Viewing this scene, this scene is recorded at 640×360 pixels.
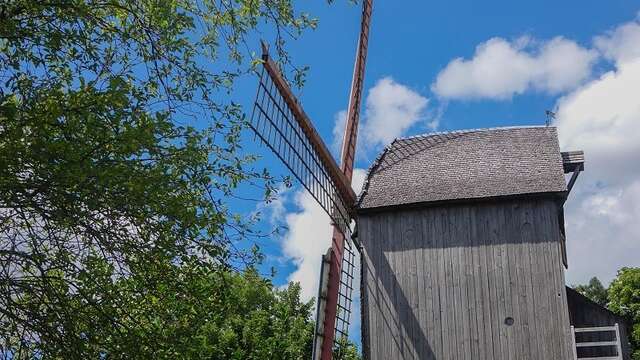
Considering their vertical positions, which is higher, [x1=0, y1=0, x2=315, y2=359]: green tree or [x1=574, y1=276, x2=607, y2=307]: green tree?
[x1=574, y1=276, x2=607, y2=307]: green tree

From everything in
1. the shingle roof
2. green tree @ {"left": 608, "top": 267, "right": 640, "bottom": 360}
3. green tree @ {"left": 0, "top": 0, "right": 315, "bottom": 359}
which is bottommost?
green tree @ {"left": 0, "top": 0, "right": 315, "bottom": 359}

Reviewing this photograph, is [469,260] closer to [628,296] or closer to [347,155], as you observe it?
[347,155]

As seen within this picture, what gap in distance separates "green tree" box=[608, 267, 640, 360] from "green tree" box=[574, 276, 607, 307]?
106 inches

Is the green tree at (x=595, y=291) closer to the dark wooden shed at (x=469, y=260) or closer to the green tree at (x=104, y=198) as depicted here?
the dark wooden shed at (x=469, y=260)

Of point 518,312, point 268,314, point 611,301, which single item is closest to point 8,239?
point 518,312

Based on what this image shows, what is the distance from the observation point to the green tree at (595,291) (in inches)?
1561

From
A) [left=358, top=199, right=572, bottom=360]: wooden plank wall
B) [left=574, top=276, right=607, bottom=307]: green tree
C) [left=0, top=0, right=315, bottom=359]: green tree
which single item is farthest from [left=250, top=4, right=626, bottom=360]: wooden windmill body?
[left=574, top=276, right=607, bottom=307]: green tree

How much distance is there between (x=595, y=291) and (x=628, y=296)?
13.6ft

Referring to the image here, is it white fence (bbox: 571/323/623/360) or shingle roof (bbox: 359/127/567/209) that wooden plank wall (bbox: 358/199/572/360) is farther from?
shingle roof (bbox: 359/127/567/209)

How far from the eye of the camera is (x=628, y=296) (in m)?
36.0

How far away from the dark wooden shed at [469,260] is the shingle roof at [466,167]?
0.03m

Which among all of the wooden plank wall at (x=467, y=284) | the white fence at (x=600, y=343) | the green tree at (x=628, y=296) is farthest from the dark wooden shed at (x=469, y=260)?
the green tree at (x=628, y=296)

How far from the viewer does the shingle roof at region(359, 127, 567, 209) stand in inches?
632

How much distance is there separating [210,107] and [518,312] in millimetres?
8254
